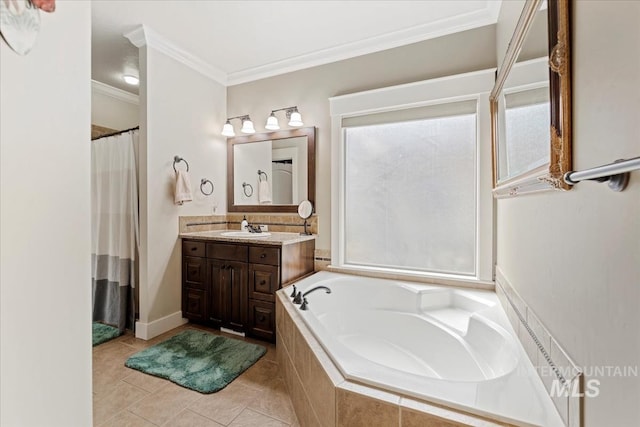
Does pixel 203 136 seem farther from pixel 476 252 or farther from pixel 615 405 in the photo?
pixel 615 405

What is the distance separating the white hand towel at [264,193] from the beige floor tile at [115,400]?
192 cm

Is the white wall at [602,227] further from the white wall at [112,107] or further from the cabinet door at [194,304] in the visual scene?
the white wall at [112,107]

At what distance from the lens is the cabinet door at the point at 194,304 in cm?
277

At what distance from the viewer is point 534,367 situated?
3.92 feet

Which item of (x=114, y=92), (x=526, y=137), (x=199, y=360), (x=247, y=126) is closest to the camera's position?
(x=526, y=137)

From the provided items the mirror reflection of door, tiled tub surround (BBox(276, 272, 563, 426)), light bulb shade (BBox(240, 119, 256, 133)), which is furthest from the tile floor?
light bulb shade (BBox(240, 119, 256, 133))

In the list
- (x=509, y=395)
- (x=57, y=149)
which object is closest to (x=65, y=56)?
(x=57, y=149)

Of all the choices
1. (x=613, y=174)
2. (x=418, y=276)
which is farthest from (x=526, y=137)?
(x=418, y=276)

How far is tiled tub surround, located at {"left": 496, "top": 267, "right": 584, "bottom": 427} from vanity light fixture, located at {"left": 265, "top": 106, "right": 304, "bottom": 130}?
2.27m

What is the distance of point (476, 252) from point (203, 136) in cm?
283

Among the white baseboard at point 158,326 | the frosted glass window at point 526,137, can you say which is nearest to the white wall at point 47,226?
the frosted glass window at point 526,137

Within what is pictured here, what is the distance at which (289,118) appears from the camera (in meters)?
3.02

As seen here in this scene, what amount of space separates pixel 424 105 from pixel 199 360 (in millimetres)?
2694

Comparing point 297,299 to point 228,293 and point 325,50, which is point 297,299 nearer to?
point 228,293
